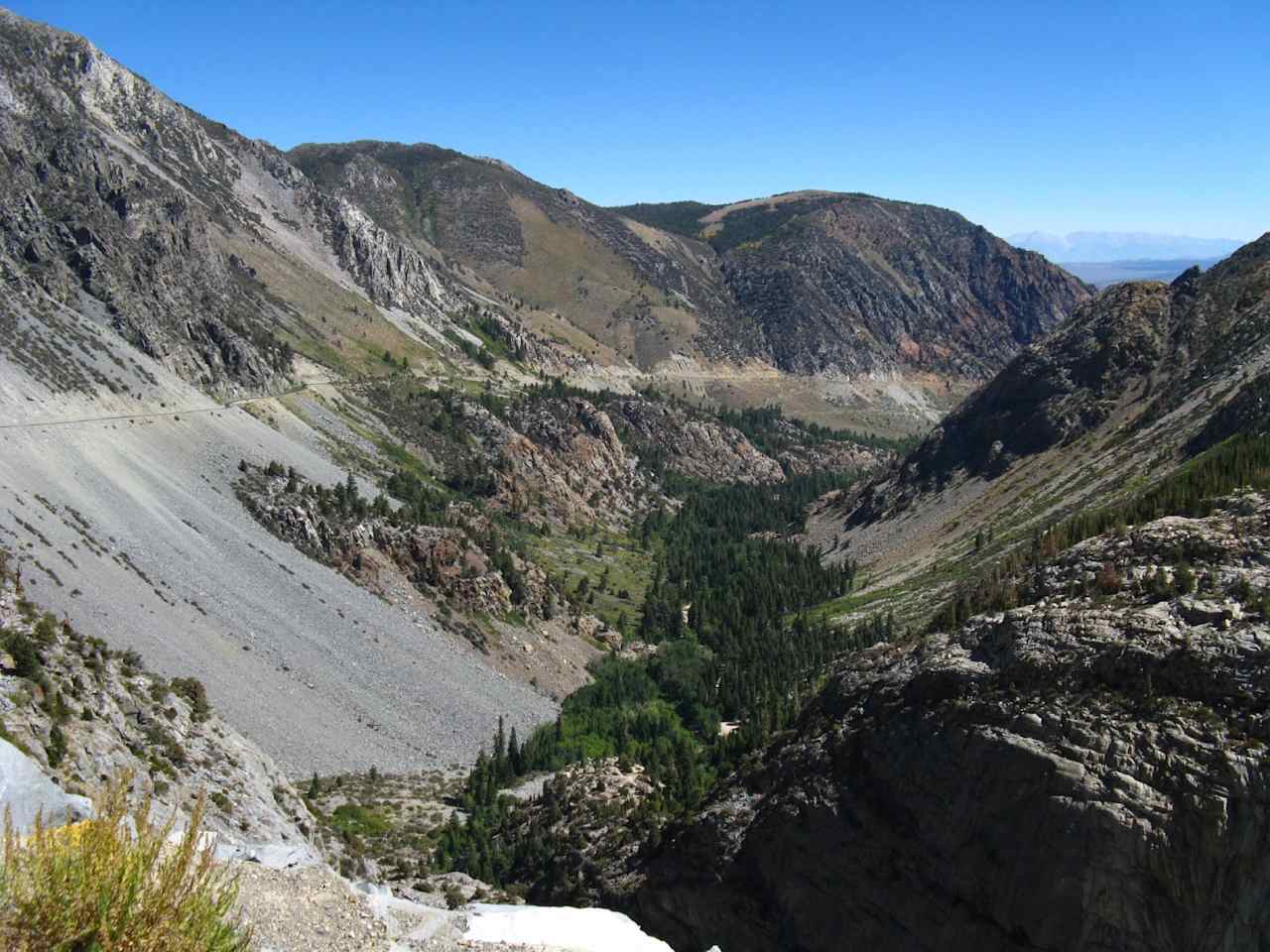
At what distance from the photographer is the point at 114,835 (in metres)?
12.8

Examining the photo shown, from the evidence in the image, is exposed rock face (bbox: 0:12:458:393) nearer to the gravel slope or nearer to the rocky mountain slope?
the gravel slope

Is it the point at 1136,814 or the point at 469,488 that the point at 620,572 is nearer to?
the point at 469,488

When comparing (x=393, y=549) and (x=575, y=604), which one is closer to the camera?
(x=393, y=549)

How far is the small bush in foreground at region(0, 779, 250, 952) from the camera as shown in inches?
486

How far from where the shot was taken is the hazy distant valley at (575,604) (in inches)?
1180

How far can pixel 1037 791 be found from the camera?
99.0 feet

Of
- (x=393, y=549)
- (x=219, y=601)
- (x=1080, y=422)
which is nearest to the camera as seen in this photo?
(x=219, y=601)

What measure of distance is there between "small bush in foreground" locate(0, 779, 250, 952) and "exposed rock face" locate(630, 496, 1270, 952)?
24.4 metres

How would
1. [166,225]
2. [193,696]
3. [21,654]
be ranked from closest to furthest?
1. [21,654]
2. [193,696]
3. [166,225]

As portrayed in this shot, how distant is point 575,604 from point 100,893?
91.9 meters

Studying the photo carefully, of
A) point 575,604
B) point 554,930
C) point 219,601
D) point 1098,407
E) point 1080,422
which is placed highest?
point 1098,407

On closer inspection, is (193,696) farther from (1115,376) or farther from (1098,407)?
(1115,376)

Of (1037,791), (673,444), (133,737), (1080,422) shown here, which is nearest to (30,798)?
(133,737)

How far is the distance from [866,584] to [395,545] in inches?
1885
